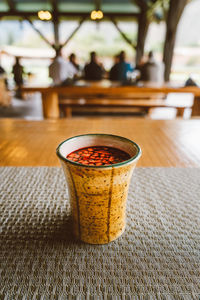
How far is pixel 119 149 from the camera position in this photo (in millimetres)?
603

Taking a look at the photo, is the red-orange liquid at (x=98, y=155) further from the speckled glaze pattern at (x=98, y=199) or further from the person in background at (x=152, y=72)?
the person in background at (x=152, y=72)

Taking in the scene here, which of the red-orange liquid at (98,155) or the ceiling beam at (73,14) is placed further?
the ceiling beam at (73,14)

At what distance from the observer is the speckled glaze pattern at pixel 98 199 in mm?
453

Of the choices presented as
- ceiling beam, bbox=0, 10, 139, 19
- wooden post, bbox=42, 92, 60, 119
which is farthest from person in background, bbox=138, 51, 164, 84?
ceiling beam, bbox=0, 10, 139, 19

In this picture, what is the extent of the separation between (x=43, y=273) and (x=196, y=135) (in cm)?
107

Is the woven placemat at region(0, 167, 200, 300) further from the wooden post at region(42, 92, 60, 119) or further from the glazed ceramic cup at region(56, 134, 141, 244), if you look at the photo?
the wooden post at region(42, 92, 60, 119)

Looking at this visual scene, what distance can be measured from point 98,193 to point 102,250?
0.15 m

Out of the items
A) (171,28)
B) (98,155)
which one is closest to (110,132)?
(98,155)

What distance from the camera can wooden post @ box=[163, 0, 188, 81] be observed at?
5.24m

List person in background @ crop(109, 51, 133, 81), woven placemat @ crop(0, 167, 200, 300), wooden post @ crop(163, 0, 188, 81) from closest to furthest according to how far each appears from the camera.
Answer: woven placemat @ crop(0, 167, 200, 300), person in background @ crop(109, 51, 133, 81), wooden post @ crop(163, 0, 188, 81)

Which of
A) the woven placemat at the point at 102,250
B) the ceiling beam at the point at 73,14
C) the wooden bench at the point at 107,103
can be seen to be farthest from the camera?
the ceiling beam at the point at 73,14

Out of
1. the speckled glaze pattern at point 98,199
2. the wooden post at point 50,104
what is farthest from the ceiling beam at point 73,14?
the speckled glaze pattern at point 98,199

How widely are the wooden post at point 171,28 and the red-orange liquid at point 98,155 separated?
5.93 metres

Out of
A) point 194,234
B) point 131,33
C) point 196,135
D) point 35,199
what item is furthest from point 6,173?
point 131,33
